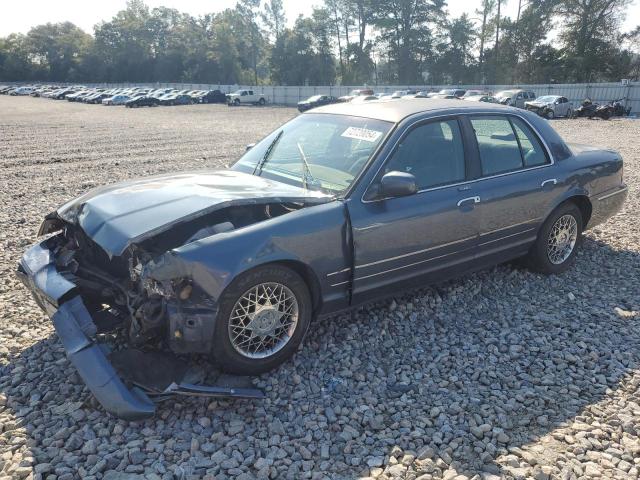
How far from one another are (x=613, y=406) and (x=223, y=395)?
2405 millimetres

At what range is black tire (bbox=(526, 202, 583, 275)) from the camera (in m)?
4.98

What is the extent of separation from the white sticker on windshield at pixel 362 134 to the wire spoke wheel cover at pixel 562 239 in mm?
2223

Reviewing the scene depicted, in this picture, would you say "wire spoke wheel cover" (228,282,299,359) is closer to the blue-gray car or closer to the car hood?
the blue-gray car

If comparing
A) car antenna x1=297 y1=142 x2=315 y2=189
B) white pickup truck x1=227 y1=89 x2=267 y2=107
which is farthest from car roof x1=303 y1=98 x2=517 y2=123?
white pickup truck x1=227 y1=89 x2=267 y2=107

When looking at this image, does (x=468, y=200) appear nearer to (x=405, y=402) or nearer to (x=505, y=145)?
(x=505, y=145)

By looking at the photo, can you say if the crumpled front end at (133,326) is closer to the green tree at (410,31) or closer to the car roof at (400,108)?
the car roof at (400,108)

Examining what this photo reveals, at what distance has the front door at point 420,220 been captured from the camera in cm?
372

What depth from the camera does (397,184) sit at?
3.57 meters

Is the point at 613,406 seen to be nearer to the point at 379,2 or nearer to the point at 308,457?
the point at 308,457

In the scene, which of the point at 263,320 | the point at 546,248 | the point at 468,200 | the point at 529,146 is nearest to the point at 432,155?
the point at 468,200

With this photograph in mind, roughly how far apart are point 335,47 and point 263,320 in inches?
3310

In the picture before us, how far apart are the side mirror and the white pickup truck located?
4899 cm

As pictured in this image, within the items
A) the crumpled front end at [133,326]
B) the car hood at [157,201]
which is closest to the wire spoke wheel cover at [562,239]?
the car hood at [157,201]

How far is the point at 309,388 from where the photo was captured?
3.37 meters
